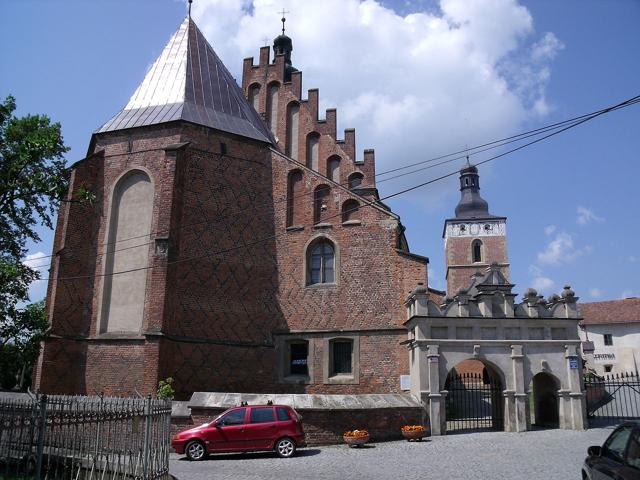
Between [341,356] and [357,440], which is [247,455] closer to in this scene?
[357,440]

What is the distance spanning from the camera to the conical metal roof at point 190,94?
2383 centimetres

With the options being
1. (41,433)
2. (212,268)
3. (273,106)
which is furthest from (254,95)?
(41,433)

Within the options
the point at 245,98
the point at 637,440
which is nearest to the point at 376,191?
the point at 245,98

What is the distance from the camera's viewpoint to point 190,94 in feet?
82.1

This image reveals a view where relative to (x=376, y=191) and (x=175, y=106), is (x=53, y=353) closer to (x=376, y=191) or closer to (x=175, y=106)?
(x=175, y=106)

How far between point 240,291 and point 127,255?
15.0 feet

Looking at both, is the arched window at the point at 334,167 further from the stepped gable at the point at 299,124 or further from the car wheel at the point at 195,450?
the car wheel at the point at 195,450

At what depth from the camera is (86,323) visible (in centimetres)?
2108

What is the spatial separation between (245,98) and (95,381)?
16186mm

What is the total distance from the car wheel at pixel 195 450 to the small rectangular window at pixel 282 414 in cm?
205

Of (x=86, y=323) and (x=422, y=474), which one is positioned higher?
(x=86, y=323)

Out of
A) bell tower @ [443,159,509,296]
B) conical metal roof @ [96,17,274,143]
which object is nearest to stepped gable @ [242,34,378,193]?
conical metal roof @ [96,17,274,143]

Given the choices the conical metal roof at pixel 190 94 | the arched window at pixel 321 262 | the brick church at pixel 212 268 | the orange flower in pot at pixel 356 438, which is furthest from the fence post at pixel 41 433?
the conical metal roof at pixel 190 94

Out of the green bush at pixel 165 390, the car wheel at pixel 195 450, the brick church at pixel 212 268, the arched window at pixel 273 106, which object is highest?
the arched window at pixel 273 106
